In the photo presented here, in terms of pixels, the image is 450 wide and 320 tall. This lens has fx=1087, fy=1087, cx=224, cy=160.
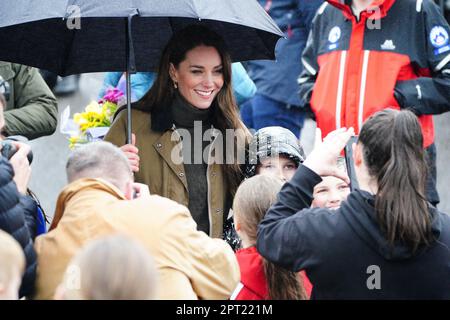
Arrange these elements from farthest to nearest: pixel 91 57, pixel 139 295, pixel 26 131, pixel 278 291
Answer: pixel 26 131 → pixel 91 57 → pixel 278 291 → pixel 139 295

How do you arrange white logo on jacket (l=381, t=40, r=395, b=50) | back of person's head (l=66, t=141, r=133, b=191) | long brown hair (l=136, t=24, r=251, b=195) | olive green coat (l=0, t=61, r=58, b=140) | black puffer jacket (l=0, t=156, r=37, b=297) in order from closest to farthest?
black puffer jacket (l=0, t=156, r=37, b=297) → back of person's head (l=66, t=141, r=133, b=191) → long brown hair (l=136, t=24, r=251, b=195) → olive green coat (l=0, t=61, r=58, b=140) → white logo on jacket (l=381, t=40, r=395, b=50)

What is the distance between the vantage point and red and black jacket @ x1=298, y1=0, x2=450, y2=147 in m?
6.51

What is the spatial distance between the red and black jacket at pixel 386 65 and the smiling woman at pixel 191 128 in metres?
1.05

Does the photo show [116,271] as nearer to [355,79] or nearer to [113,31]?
[113,31]

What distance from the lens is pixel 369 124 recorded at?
422 centimetres

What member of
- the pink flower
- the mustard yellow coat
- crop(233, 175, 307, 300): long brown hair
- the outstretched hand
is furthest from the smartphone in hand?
the pink flower

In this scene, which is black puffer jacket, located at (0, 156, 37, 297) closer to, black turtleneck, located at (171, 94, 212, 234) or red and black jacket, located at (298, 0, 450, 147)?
black turtleneck, located at (171, 94, 212, 234)

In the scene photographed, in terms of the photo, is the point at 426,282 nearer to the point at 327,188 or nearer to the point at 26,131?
the point at 327,188

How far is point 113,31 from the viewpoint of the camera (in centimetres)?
595

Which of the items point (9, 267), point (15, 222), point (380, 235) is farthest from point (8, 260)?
point (380, 235)

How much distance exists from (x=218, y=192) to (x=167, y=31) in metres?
1.13

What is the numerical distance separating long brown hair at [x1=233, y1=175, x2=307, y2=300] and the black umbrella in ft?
2.87

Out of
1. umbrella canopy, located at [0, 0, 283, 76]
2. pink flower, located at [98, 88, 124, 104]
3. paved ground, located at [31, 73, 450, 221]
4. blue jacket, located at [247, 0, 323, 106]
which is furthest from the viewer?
paved ground, located at [31, 73, 450, 221]

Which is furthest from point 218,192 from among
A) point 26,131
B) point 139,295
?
point 139,295
